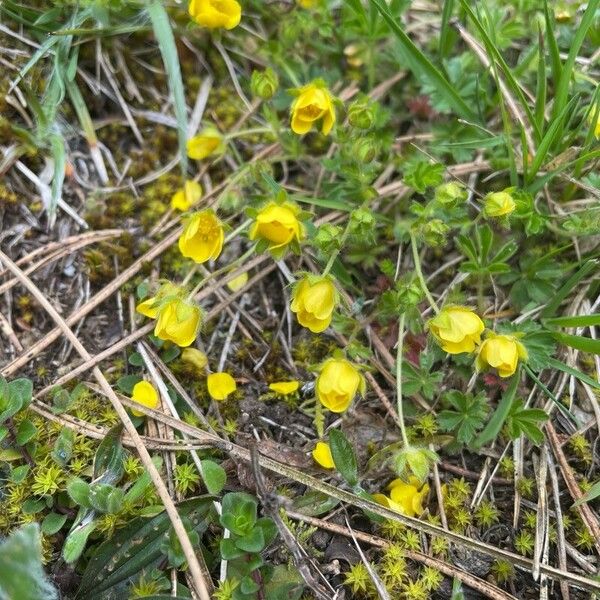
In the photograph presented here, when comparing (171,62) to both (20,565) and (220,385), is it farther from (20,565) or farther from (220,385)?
(20,565)

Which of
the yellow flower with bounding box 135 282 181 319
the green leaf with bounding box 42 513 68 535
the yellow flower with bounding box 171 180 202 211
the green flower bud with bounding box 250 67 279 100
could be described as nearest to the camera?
the green leaf with bounding box 42 513 68 535

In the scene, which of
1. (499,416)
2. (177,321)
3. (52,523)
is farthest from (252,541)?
(499,416)

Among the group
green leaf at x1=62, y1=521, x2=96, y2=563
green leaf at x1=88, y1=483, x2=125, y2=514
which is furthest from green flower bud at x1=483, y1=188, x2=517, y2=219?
green leaf at x1=62, y1=521, x2=96, y2=563

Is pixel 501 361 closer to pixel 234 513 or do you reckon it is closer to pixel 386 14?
pixel 234 513

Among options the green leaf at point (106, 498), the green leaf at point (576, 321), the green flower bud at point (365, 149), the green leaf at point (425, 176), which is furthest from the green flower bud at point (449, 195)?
the green leaf at point (106, 498)

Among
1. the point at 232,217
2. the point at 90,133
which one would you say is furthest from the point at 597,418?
the point at 90,133

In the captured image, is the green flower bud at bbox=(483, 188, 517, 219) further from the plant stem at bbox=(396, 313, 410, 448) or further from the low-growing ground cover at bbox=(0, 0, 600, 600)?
the plant stem at bbox=(396, 313, 410, 448)
